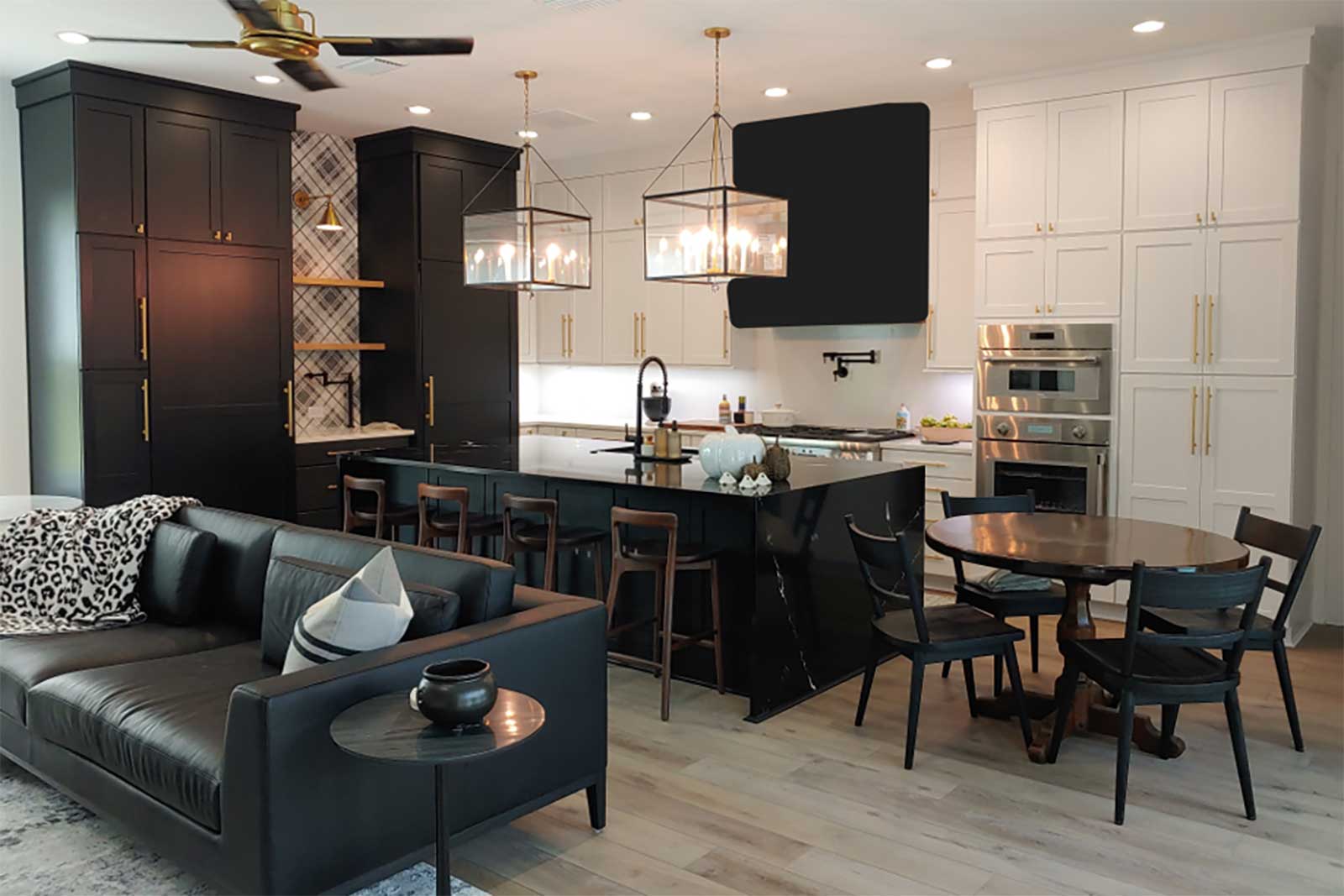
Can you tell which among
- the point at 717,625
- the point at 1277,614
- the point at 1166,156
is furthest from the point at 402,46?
the point at 1166,156

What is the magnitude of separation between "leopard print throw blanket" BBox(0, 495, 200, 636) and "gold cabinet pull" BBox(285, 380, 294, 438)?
2.49 m

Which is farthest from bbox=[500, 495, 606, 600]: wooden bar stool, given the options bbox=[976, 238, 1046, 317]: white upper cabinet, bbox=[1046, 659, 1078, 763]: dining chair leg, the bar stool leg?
bbox=[976, 238, 1046, 317]: white upper cabinet

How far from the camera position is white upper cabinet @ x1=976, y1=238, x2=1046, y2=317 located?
577 cm

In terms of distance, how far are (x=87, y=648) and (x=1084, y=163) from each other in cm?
498

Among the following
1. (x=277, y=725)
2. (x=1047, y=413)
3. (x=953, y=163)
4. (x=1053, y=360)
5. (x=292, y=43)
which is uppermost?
(x=953, y=163)

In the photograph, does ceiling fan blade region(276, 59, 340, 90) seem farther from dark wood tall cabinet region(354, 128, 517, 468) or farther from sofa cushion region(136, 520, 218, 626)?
dark wood tall cabinet region(354, 128, 517, 468)

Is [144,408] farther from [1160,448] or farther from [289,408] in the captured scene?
[1160,448]

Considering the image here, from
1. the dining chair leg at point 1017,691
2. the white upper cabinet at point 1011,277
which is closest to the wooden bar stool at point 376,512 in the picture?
the dining chair leg at point 1017,691

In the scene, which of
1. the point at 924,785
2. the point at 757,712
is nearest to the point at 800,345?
the point at 757,712

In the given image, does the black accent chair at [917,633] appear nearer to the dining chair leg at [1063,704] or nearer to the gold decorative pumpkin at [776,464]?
the dining chair leg at [1063,704]

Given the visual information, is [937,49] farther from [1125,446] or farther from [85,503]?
[85,503]

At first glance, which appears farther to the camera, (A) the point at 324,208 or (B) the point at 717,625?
(A) the point at 324,208

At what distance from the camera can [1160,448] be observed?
545cm

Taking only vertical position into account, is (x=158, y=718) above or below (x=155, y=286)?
below
